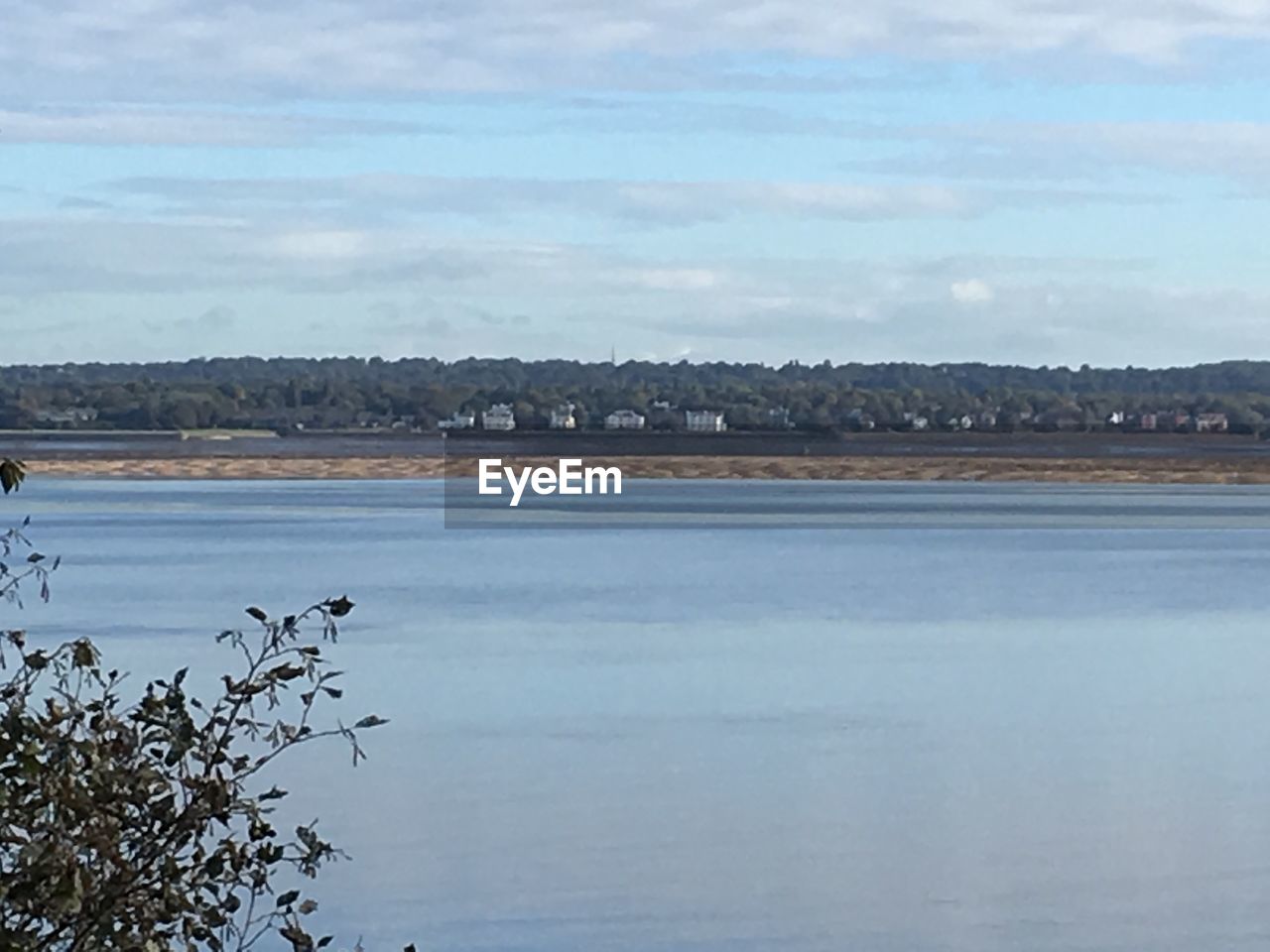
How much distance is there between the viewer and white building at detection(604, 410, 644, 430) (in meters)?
72.6

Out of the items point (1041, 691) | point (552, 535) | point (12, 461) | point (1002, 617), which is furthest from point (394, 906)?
point (552, 535)

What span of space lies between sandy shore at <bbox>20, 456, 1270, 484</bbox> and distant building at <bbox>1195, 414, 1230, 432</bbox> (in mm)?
10356

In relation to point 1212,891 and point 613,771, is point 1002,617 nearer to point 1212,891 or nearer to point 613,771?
point 613,771

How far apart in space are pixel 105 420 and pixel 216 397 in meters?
4.56

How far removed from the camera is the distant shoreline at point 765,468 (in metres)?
60.9

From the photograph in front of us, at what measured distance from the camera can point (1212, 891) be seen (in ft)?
29.1

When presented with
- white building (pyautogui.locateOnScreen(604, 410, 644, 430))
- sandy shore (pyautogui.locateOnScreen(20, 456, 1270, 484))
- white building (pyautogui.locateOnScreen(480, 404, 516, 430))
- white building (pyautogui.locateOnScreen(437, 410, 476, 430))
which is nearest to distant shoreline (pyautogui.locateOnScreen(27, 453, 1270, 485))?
sandy shore (pyautogui.locateOnScreen(20, 456, 1270, 484))

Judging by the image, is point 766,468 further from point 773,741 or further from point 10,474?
point 10,474

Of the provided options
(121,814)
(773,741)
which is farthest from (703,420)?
(121,814)

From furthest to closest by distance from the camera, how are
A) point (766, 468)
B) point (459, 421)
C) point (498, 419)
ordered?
point (459, 421), point (498, 419), point (766, 468)

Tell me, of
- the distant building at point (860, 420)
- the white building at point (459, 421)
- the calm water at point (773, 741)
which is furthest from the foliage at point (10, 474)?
the distant building at point (860, 420)

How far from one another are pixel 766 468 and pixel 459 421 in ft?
42.5

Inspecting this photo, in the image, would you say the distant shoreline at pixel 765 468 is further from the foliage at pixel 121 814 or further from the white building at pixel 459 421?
the foliage at pixel 121 814

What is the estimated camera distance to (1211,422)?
75.6m
